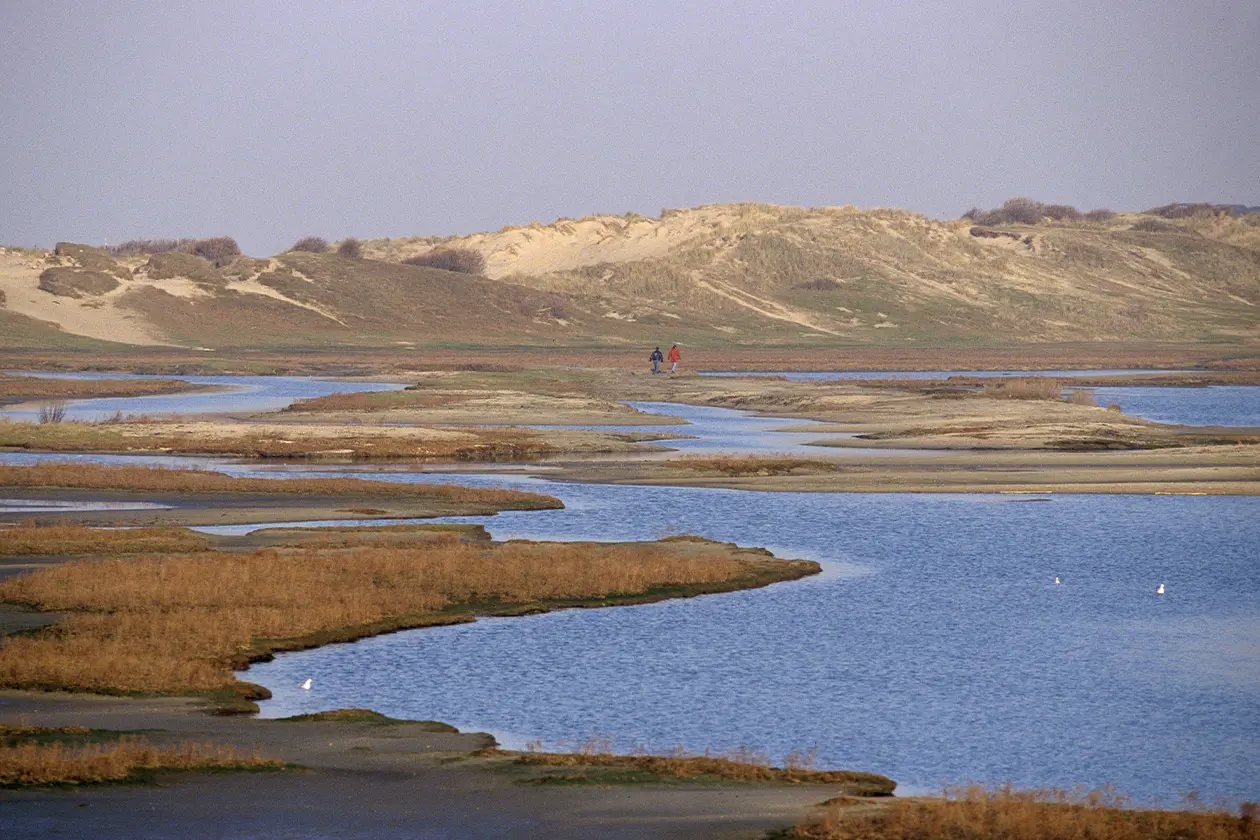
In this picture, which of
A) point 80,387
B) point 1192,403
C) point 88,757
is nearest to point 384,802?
point 88,757

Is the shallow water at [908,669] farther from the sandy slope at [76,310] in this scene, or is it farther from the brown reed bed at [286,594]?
the sandy slope at [76,310]

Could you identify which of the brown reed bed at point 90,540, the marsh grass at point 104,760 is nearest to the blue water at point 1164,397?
the brown reed bed at point 90,540

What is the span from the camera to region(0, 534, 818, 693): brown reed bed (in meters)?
23.0

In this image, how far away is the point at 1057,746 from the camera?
20.5 meters

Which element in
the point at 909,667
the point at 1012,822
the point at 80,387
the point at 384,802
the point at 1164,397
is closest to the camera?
the point at 1012,822

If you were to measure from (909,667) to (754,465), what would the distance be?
91.8ft

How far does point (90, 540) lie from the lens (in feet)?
112

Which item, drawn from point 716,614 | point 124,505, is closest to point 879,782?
point 716,614

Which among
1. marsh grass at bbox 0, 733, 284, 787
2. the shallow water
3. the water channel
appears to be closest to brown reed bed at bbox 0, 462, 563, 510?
the water channel

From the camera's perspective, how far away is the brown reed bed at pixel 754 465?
5206cm

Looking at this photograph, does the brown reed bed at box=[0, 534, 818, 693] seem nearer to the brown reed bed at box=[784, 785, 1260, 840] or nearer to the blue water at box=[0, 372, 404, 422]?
the brown reed bed at box=[784, 785, 1260, 840]

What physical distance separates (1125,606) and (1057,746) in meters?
10.9

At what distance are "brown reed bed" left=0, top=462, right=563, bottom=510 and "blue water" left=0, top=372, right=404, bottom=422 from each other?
2324 centimetres

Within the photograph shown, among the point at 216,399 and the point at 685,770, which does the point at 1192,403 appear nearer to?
the point at 216,399
